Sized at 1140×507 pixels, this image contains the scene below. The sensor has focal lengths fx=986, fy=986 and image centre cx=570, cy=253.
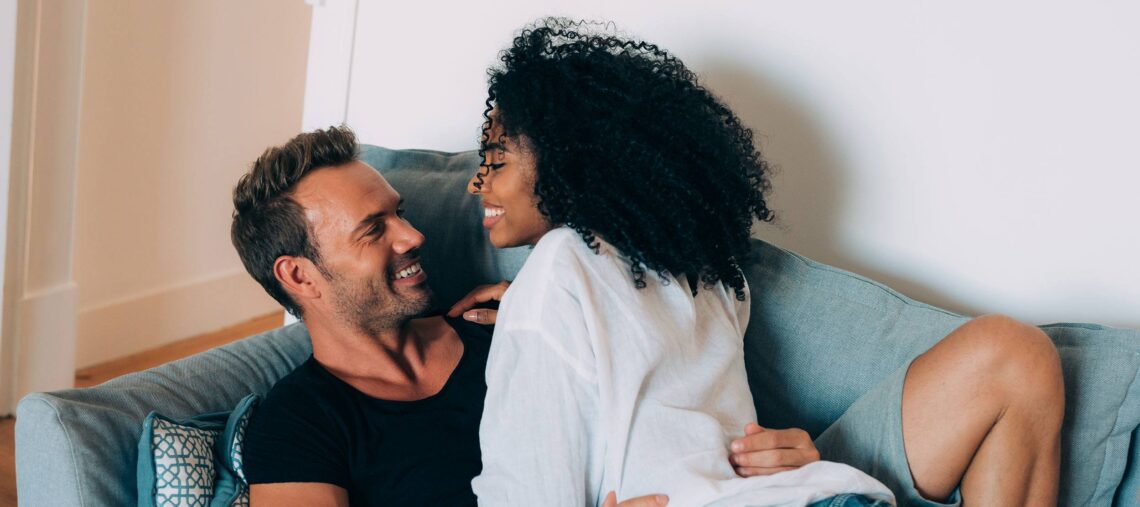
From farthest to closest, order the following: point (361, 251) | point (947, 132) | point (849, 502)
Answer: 1. point (947, 132)
2. point (361, 251)
3. point (849, 502)

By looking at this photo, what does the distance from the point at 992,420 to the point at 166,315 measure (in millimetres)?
2722

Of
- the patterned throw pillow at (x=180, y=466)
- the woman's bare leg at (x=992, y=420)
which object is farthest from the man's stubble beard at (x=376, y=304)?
the woman's bare leg at (x=992, y=420)

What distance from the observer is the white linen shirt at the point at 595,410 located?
1.33 metres

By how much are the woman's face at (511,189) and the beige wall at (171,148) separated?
180cm

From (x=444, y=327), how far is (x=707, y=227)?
562 millimetres

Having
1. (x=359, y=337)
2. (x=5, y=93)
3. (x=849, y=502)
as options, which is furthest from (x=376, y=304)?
(x=5, y=93)

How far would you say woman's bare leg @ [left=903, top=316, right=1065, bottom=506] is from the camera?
4.83 feet

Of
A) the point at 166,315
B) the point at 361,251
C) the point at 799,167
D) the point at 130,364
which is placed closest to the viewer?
the point at 361,251

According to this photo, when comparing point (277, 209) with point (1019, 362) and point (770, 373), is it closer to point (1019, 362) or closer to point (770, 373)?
point (770, 373)

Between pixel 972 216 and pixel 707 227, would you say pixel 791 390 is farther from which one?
pixel 972 216

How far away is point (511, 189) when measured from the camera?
5.17 ft

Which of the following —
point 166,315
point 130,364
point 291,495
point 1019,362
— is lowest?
point 130,364

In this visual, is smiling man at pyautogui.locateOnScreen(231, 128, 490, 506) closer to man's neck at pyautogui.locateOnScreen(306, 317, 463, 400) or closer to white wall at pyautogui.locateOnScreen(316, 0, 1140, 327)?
man's neck at pyautogui.locateOnScreen(306, 317, 463, 400)

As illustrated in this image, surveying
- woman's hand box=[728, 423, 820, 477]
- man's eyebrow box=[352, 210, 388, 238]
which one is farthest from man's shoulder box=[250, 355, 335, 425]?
woman's hand box=[728, 423, 820, 477]
